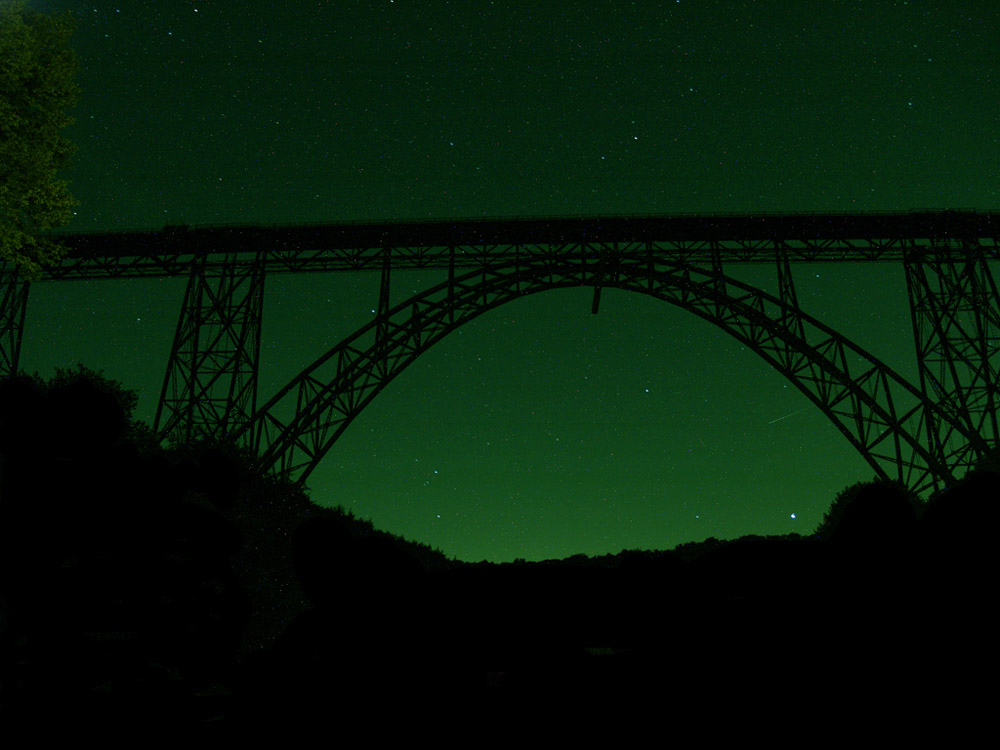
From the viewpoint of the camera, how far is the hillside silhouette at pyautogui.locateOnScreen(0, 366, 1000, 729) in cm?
56

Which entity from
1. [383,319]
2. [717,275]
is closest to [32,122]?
[383,319]

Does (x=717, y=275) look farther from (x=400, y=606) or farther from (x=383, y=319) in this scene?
(x=400, y=606)

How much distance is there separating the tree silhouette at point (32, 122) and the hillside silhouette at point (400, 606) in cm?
1501

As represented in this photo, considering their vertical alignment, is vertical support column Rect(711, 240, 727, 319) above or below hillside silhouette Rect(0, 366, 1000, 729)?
above

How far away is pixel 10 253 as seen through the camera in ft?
44.3

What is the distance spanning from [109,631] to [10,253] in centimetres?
1551

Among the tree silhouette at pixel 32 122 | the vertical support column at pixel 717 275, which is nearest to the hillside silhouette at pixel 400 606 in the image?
the tree silhouette at pixel 32 122

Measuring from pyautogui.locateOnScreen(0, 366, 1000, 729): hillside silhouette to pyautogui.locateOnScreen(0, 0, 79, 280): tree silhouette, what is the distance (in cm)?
1501

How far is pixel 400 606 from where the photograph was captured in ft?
2.20

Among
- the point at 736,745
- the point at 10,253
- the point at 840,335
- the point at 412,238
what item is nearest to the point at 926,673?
the point at 736,745

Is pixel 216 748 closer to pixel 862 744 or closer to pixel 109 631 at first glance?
pixel 109 631

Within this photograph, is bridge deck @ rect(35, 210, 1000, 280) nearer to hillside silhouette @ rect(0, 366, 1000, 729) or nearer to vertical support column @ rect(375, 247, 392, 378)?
vertical support column @ rect(375, 247, 392, 378)

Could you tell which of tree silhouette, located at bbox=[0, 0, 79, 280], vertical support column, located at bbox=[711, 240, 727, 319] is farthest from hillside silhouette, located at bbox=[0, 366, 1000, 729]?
vertical support column, located at bbox=[711, 240, 727, 319]

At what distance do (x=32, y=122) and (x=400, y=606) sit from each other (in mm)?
16492
